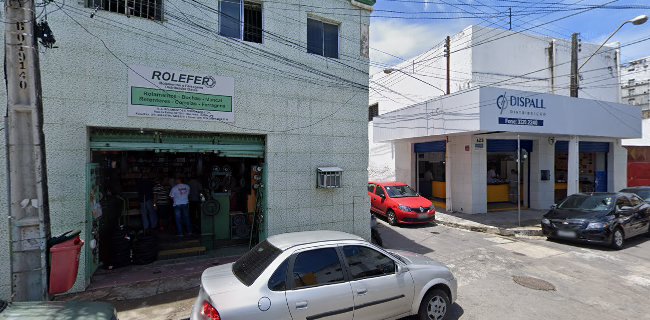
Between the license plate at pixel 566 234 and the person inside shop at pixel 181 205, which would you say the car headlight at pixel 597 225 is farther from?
the person inside shop at pixel 181 205

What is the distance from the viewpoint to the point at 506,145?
45.0ft

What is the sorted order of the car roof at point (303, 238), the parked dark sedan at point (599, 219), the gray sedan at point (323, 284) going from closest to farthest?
the gray sedan at point (323, 284) → the car roof at point (303, 238) → the parked dark sedan at point (599, 219)

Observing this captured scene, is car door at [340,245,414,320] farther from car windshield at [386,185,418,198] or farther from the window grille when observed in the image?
car windshield at [386,185,418,198]

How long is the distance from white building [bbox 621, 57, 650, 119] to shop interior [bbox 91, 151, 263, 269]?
45.2 meters

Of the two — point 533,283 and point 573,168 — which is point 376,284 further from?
point 573,168

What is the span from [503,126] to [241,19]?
921 centimetres

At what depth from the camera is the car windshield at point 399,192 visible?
473 inches

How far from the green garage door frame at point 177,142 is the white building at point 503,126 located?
25.6 ft

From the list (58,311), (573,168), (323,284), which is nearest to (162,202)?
(58,311)

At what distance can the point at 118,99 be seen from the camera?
5.89 metres

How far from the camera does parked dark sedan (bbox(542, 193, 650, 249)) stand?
820 centimetres

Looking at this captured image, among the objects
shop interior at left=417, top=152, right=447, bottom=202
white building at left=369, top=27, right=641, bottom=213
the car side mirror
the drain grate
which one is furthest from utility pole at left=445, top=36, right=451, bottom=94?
the car side mirror

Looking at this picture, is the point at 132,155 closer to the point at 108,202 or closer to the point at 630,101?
the point at 108,202

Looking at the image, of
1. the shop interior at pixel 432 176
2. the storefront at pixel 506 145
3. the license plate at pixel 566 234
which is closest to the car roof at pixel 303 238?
the license plate at pixel 566 234
